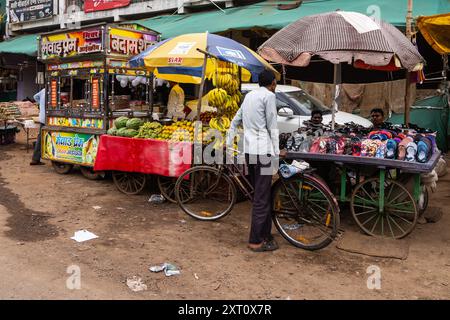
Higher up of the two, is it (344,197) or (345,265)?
(344,197)

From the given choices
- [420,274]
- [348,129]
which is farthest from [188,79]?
[420,274]

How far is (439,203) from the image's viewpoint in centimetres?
705

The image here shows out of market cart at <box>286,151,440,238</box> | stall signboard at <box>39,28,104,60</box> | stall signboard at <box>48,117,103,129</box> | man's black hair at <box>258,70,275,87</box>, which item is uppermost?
stall signboard at <box>39,28,104,60</box>

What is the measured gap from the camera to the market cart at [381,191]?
5211mm

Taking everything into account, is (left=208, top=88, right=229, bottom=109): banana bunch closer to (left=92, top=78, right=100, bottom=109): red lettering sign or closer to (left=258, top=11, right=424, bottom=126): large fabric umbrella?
(left=258, top=11, right=424, bottom=126): large fabric umbrella

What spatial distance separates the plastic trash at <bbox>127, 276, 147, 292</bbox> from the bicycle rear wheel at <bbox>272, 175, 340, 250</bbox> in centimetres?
174

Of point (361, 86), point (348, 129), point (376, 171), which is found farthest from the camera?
point (361, 86)

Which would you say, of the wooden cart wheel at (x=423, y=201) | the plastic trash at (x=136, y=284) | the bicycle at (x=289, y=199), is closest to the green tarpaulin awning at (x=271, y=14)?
the wooden cart wheel at (x=423, y=201)

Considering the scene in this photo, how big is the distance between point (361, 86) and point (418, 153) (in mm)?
6641

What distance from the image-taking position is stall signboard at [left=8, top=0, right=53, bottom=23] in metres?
21.2

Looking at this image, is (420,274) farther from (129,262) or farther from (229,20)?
(229,20)

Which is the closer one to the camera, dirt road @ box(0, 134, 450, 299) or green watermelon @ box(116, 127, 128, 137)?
dirt road @ box(0, 134, 450, 299)

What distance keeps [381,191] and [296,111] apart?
4554 mm

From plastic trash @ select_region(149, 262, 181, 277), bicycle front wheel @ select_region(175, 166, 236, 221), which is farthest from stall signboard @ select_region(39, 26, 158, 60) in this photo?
plastic trash @ select_region(149, 262, 181, 277)
